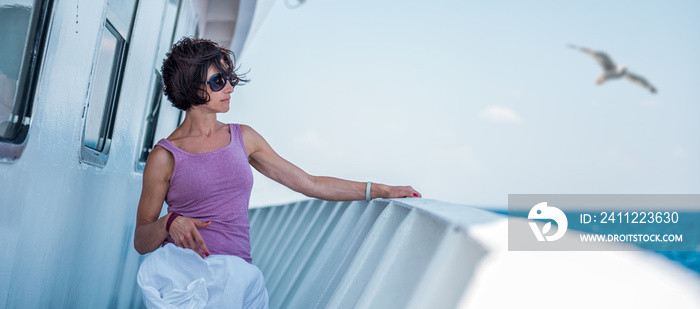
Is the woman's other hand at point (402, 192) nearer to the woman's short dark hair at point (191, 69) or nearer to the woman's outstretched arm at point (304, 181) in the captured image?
the woman's outstretched arm at point (304, 181)

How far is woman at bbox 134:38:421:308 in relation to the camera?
5.01 feet

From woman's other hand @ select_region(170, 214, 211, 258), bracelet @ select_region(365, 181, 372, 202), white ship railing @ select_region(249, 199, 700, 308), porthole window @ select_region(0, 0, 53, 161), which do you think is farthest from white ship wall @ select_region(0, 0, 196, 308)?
bracelet @ select_region(365, 181, 372, 202)

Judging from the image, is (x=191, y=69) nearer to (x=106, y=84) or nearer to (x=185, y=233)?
(x=185, y=233)

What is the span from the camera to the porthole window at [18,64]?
1.33m

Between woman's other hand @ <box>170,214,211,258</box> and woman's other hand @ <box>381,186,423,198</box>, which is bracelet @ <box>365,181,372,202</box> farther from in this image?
woman's other hand @ <box>170,214,211,258</box>

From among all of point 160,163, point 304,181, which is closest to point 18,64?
point 160,163

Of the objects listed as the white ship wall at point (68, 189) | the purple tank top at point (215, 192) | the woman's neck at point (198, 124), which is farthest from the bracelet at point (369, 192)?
the white ship wall at point (68, 189)

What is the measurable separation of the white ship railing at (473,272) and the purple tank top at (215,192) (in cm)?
33

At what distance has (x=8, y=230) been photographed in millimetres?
1418

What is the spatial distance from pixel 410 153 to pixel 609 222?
2021 centimetres

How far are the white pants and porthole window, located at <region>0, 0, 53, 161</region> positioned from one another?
17.0 inches

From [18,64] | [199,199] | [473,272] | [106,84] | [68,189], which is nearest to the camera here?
[473,272]

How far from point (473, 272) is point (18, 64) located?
1.14 meters

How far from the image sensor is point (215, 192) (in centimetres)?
168
